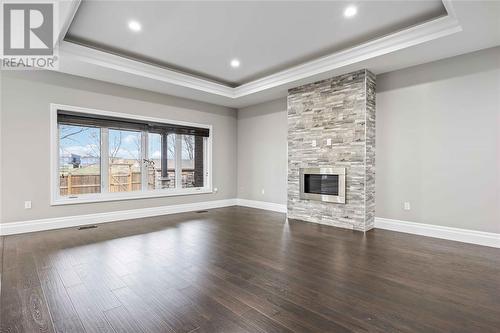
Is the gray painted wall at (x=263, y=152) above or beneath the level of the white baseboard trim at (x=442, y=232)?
above

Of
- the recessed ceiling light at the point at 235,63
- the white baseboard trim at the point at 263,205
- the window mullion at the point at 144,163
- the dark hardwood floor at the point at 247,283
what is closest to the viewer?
the dark hardwood floor at the point at 247,283

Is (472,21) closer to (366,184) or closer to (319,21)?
(319,21)

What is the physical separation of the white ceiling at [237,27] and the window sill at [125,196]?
9.22 ft

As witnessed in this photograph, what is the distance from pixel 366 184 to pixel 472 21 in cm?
262

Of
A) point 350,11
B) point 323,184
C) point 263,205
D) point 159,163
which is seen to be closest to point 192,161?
point 159,163

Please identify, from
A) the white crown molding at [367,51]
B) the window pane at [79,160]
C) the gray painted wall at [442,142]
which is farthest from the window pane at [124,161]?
the gray painted wall at [442,142]

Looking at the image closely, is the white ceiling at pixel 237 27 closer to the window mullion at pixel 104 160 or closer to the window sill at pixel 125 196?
the window mullion at pixel 104 160

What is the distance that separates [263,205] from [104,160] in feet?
12.8

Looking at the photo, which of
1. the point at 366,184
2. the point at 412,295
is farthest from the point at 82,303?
the point at 366,184

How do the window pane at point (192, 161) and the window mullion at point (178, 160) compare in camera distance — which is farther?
the window pane at point (192, 161)

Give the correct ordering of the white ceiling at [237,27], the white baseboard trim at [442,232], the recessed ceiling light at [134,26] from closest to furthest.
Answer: the white ceiling at [237,27], the recessed ceiling light at [134,26], the white baseboard trim at [442,232]

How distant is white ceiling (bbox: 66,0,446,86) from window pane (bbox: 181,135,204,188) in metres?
2.40

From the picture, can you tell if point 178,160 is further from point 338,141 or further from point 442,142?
point 442,142

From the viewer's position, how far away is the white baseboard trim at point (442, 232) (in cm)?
370
